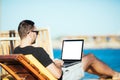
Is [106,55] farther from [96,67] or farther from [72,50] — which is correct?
[96,67]

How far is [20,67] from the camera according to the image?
3072mm

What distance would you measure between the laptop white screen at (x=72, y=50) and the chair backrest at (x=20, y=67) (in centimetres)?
100

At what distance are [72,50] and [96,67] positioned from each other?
0.37m

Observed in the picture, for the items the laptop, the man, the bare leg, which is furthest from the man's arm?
the laptop

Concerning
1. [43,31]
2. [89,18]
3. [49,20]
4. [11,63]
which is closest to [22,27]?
[11,63]

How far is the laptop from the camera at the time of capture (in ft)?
13.0

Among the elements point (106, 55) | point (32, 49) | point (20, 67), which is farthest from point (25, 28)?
point (106, 55)

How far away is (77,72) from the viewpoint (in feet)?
11.1

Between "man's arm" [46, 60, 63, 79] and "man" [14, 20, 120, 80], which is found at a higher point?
"man" [14, 20, 120, 80]

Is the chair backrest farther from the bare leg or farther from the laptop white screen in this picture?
the laptop white screen

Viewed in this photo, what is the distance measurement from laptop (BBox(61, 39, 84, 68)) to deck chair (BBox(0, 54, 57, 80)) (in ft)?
3.24

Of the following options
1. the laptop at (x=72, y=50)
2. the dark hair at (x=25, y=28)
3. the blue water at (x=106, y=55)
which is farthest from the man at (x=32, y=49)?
the blue water at (x=106, y=55)

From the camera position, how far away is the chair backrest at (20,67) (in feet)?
9.38

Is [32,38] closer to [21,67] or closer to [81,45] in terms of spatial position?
[21,67]
